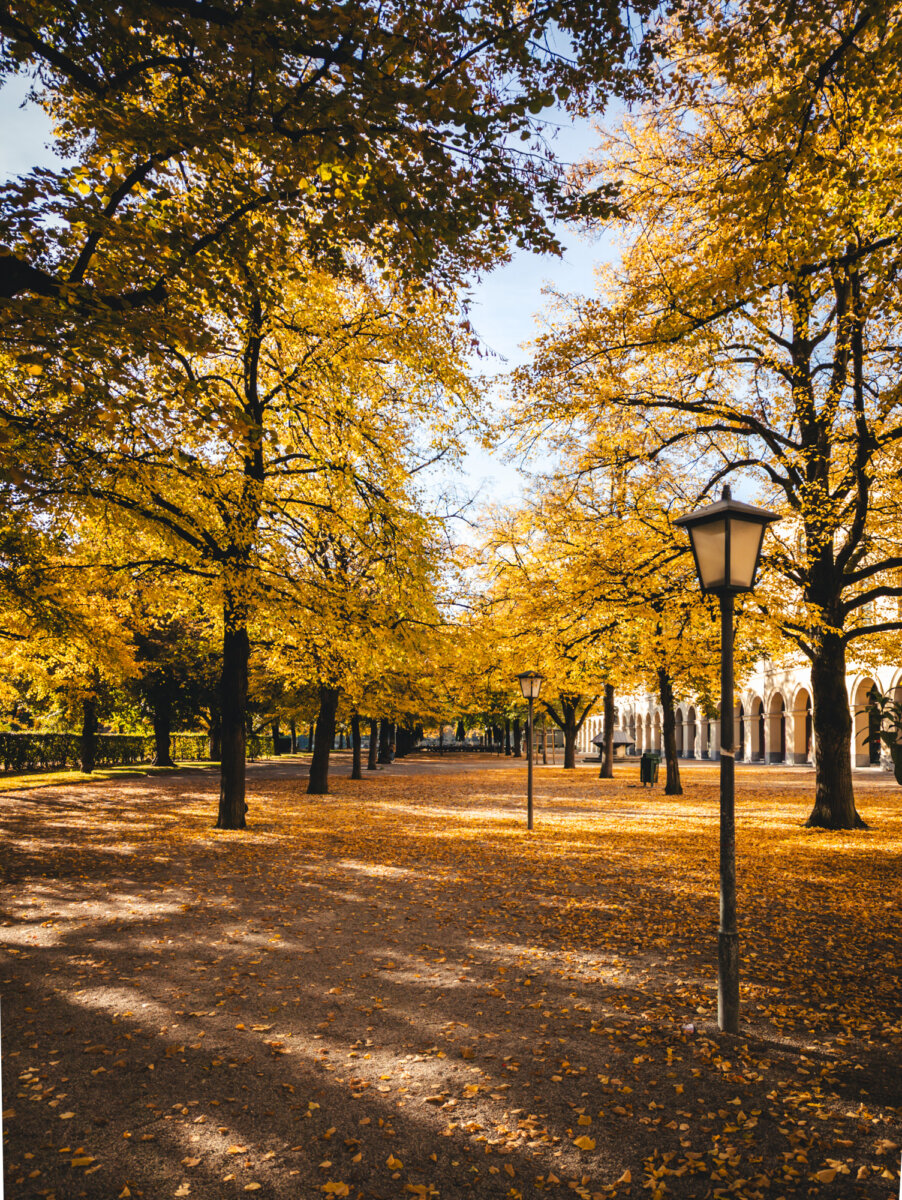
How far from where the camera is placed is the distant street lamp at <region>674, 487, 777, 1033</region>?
4703 mm

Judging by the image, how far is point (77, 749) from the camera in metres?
30.0

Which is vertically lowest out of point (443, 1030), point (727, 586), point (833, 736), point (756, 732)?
point (756, 732)

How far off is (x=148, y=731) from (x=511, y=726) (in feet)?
92.8

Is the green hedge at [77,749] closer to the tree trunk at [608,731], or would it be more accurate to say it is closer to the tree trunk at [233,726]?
the tree trunk at [233,726]

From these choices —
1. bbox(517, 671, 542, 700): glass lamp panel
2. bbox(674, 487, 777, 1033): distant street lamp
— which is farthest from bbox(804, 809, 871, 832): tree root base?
bbox(674, 487, 777, 1033): distant street lamp

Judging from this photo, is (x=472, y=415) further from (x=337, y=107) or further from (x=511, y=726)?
(x=511, y=726)

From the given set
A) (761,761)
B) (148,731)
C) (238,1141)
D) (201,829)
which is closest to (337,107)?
(238,1141)

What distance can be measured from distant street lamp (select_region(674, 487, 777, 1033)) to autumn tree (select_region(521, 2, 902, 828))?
3516 millimetres

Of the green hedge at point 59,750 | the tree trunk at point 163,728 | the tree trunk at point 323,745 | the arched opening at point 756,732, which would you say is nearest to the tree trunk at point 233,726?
the tree trunk at point 323,745

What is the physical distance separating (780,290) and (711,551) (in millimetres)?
10534

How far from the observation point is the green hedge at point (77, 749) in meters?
26.2

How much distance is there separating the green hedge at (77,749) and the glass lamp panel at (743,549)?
2827cm

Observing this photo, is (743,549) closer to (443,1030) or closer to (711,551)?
(711,551)

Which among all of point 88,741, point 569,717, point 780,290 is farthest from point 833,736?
point 88,741
